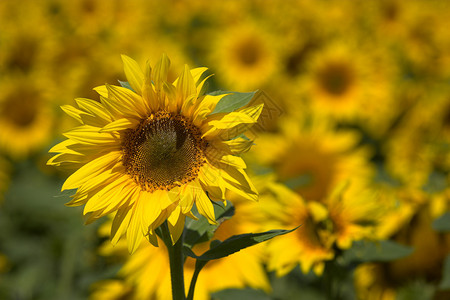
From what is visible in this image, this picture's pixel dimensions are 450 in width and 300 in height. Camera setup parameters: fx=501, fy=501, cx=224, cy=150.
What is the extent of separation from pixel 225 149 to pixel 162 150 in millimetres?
231

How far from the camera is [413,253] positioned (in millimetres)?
2355

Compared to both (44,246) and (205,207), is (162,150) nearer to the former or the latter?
(205,207)

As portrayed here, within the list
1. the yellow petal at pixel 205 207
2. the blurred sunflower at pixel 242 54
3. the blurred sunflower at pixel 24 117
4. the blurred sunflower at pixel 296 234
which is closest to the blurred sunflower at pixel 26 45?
the blurred sunflower at pixel 24 117

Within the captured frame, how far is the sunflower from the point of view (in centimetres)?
130

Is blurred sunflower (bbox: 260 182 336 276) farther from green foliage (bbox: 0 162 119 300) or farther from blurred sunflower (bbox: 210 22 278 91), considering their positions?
blurred sunflower (bbox: 210 22 278 91)

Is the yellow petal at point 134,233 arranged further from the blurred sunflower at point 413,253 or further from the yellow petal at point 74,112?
the blurred sunflower at point 413,253

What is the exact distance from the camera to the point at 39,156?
5238 millimetres

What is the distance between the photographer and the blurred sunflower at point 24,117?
5195 millimetres

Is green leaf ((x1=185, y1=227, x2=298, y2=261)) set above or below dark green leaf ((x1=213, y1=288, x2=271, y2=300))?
above

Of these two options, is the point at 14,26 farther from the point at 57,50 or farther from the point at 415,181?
the point at 415,181

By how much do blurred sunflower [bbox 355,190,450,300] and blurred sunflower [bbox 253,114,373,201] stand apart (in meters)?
1.30

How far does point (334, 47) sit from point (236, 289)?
3633mm

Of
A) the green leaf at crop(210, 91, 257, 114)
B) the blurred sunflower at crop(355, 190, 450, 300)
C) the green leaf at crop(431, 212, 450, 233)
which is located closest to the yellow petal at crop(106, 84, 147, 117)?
the green leaf at crop(210, 91, 257, 114)

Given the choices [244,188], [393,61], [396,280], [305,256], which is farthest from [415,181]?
[393,61]
